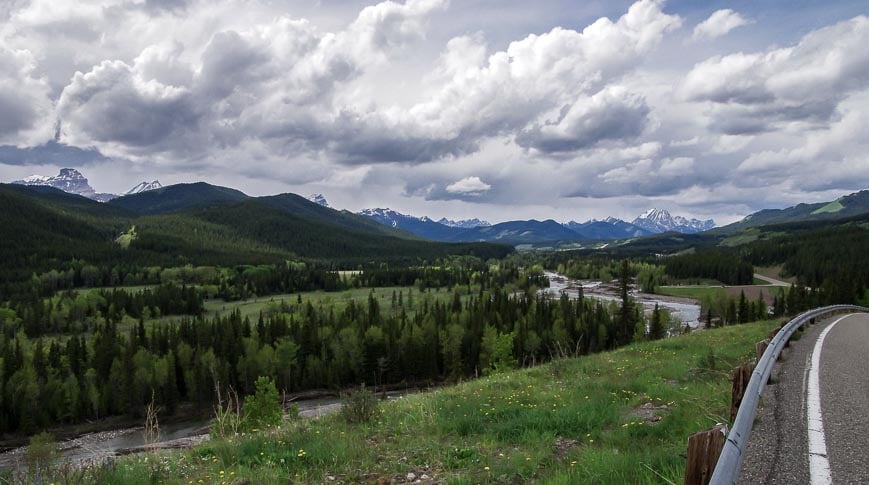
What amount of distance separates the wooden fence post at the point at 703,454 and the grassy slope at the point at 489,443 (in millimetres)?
1789

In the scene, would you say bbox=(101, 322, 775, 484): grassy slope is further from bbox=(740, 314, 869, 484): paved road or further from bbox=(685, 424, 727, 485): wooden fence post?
bbox=(685, 424, 727, 485): wooden fence post

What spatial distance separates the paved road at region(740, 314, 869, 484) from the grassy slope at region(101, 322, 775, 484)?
98cm

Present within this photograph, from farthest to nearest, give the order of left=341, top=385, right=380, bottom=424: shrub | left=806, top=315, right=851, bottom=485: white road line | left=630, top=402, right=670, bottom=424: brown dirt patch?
left=341, top=385, right=380, bottom=424: shrub, left=630, top=402, right=670, bottom=424: brown dirt patch, left=806, top=315, right=851, bottom=485: white road line

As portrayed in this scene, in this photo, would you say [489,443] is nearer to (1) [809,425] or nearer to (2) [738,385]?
(2) [738,385]

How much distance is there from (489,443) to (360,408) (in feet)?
15.1

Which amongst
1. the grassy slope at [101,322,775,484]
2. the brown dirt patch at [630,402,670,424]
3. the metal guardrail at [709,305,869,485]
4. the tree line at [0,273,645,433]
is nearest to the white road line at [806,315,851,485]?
the metal guardrail at [709,305,869,485]

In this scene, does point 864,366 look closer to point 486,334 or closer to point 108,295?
point 486,334

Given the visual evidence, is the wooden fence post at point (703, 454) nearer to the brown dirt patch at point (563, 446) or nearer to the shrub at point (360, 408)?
the brown dirt patch at point (563, 446)

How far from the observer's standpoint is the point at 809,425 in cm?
932

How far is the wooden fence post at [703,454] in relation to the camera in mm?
4602

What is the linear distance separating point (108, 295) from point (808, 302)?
697ft

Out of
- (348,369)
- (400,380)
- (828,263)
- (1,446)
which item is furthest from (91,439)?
(828,263)

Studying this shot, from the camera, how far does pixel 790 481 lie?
6691mm

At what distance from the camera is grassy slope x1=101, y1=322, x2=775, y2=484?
8.25 m
